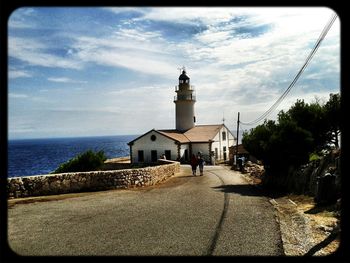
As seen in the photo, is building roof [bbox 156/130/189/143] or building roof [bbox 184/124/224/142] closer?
building roof [bbox 156/130/189/143]

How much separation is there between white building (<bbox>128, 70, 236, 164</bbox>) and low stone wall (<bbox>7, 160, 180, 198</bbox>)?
2658 centimetres

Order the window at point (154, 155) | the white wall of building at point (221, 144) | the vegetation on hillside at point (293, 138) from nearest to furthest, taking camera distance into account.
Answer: the vegetation on hillside at point (293, 138), the window at point (154, 155), the white wall of building at point (221, 144)

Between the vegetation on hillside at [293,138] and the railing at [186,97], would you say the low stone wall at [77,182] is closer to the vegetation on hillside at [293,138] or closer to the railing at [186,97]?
the vegetation on hillside at [293,138]

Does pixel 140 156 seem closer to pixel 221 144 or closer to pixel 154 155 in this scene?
pixel 154 155

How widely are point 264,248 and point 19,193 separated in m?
13.5

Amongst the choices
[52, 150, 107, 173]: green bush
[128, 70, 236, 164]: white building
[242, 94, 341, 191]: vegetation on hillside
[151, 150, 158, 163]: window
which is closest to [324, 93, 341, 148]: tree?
[242, 94, 341, 191]: vegetation on hillside

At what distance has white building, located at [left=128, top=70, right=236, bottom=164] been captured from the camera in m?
49.8

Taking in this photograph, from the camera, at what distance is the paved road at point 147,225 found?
27.3 ft

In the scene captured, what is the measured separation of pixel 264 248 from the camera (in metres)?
8.19

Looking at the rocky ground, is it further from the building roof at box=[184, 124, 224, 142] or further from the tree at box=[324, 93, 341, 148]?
the building roof at box=[184, 124, 224, 142]

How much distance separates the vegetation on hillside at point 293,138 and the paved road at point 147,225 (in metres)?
5.10

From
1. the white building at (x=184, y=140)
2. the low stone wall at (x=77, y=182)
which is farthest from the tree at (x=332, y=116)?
the white building at (x=184, y=140)

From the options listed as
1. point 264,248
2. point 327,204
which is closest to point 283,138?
point 327,204
